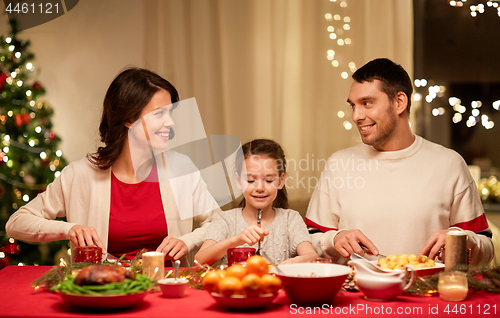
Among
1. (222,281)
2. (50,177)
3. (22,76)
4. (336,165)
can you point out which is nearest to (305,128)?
(336,165)

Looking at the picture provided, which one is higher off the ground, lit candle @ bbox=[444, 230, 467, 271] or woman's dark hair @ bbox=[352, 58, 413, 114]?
woman's dark hair @ bbox=[352, 58, 413, 114]

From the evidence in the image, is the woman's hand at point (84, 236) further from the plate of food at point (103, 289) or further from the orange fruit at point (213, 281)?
the orange fruit at point (213, 281)

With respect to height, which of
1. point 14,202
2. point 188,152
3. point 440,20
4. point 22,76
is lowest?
point 14,202

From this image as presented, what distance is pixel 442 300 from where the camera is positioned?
48.7 inches

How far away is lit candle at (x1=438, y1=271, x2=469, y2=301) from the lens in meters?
1.21

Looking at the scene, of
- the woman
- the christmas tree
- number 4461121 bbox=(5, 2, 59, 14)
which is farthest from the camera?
number 4461121 bbox=(5, 2, 59, 14)

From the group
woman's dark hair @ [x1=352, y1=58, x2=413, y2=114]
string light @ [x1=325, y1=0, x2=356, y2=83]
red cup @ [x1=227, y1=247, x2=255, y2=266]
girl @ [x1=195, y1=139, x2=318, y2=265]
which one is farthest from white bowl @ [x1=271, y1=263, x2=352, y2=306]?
string light @ [x1=325, y1=0, x2=356, y2=83]

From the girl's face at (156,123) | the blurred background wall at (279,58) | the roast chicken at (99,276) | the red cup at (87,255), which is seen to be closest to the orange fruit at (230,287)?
the roast chicken at (99,276)

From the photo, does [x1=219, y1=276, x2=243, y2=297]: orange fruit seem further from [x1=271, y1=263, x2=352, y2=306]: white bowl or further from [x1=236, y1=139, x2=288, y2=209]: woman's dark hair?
[x1=236, y1=139, x2=288, y2=209]: woman's dark hair

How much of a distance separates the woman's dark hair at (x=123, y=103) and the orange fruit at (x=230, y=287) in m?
1.30

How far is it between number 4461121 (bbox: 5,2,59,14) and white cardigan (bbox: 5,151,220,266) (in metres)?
2.31

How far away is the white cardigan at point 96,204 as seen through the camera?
2035 millimetres

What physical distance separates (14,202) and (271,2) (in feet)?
8.58

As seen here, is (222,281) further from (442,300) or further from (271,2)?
(271,2)
